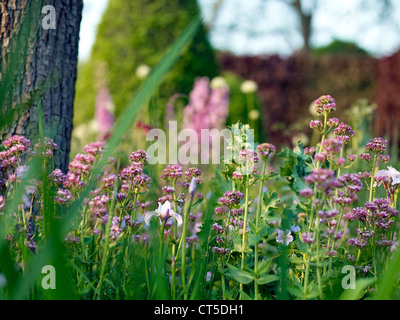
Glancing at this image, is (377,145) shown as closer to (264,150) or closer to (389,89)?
(264,150)

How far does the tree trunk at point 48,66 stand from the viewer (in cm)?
168

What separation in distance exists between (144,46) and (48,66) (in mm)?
4337

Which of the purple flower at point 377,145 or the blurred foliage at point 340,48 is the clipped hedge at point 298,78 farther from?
the purple flower at point 377,145

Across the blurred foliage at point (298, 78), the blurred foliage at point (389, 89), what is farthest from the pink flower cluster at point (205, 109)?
the blurred foliage at point (389, 89)

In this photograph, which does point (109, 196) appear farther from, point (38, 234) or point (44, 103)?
point (44, 103)

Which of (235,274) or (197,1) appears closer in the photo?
(235,274)

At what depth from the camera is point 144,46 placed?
593 cm

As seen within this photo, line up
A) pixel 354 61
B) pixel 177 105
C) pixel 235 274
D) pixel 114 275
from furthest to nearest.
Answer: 1. pixel 354 61
2. pixel 177 105
3. pixel 114 275
4. pixel 235 274

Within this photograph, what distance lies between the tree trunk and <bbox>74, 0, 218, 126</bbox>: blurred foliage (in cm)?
379

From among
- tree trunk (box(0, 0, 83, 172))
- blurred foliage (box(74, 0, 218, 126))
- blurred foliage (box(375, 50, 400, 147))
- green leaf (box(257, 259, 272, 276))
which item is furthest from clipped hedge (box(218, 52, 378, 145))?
green leaf (box(257, 259, 272, 276))

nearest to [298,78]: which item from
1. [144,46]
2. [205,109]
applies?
[144,46]

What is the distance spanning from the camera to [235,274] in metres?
1.15

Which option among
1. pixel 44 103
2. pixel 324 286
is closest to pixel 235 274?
pixel 324 286
